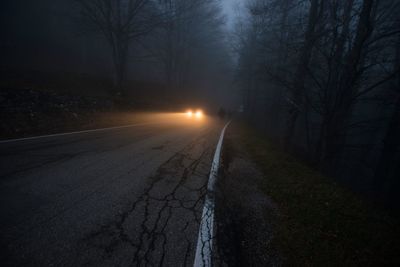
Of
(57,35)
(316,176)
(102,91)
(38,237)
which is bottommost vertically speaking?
(316,176)

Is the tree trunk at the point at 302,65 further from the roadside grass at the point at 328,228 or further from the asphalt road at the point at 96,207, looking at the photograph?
the asphalt road at the point at 96,207

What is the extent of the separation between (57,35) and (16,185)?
3929 centimetres

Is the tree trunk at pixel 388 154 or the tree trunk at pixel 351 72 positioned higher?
the tree trunk at pixel 351 72

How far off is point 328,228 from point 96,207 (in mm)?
3498

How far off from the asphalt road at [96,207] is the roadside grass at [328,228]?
133 centimetres

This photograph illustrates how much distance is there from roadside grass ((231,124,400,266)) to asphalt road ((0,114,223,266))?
133 cm

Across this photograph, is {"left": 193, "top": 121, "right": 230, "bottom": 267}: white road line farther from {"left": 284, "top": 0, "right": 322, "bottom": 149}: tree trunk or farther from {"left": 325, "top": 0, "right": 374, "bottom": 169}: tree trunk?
{"left": 284, "top": 0, "right": 322, "bottom": 149}: tree trunk

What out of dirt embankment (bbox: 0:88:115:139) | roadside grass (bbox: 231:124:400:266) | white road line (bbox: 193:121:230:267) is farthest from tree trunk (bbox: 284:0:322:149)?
dirt embankment (bbox: 0:88:115:139)

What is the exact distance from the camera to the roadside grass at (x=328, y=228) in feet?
7.75

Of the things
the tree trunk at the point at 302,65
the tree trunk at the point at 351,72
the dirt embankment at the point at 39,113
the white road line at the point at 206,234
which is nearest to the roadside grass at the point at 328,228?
the white road line at the point at 206,234

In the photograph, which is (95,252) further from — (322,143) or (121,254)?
(322,143)

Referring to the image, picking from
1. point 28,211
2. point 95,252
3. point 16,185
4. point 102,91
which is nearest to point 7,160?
point 16,185

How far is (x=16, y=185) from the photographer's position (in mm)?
3352

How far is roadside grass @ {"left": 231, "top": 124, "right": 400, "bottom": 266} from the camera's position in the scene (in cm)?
236
